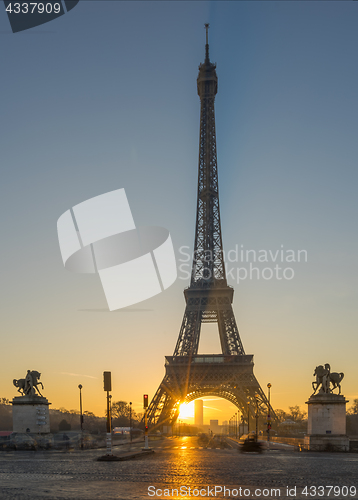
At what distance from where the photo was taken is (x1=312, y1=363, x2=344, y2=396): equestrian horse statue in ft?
130

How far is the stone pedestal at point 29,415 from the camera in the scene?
4438 cm

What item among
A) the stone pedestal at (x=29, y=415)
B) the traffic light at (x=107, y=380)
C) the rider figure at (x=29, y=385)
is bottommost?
the stone pedestal at (x=29, y=415)

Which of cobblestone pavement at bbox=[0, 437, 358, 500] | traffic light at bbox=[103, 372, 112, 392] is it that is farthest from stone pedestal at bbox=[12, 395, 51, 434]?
cobblestone pavement at bbox=[0, 437, 358, 500]

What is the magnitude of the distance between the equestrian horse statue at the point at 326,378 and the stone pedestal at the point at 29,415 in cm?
2181

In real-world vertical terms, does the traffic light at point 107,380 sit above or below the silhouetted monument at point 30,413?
above

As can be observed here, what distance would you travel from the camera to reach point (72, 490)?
15586 mm

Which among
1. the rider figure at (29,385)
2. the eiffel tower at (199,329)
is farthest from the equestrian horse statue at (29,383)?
the eiffel tower at (199,329)

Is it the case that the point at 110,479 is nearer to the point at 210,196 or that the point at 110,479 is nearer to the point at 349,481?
the point at 349,481

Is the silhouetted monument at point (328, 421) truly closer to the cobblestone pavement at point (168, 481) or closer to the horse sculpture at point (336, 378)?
the horse sculpture at point (336, 378)

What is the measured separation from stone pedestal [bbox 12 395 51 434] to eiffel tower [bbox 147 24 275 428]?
4116cm

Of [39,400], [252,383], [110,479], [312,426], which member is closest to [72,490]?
[110,479]

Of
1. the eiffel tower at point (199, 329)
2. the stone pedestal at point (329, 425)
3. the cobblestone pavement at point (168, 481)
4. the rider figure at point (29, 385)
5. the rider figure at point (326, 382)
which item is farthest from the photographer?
the eiffel tower at point (199, 329)

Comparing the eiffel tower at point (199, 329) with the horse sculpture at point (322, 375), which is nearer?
the horse sculpture at point (322, 375)

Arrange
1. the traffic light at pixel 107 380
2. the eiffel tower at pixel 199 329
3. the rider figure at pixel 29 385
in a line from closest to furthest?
the traffic light at pixel 107 380 < the rider figure at pixel 29 385 < the eiffel tower at pixel 199 329
